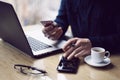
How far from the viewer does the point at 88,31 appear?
1.70 m

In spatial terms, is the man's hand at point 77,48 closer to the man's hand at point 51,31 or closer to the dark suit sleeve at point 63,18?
the man's hand at point 51,31

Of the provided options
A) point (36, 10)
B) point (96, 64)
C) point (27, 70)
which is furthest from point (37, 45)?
point (36, 10)

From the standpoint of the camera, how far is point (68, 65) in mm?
1175

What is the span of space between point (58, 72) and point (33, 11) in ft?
5.80

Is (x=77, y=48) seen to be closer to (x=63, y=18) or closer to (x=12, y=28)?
(x=12, y=28)

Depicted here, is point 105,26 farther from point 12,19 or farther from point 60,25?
point 12,19

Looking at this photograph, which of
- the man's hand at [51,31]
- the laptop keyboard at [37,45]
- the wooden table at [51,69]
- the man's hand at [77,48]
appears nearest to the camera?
the wooden table at [51,69]

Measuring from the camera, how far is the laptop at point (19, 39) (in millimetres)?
1198

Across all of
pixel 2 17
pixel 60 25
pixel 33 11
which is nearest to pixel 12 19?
pixel 2 17

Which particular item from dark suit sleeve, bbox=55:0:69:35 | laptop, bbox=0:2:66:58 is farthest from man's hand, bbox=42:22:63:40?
dark suit sleeve, bbox=55:0:69:35

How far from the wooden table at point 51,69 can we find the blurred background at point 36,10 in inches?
53.9

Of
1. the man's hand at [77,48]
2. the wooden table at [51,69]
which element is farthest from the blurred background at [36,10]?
the man's hand at [77,48]

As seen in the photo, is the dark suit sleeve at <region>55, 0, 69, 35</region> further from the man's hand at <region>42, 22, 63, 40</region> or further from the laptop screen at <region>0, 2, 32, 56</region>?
the laptop screen at <region>0, 2, 32, 56</region>

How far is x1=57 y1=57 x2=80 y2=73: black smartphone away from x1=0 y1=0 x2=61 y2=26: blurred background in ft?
5.21
